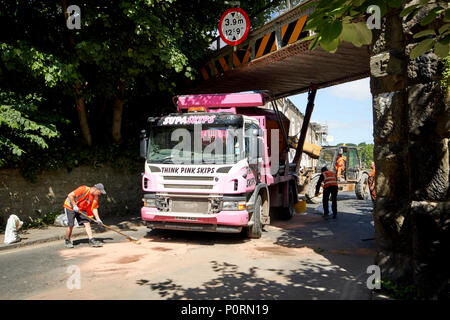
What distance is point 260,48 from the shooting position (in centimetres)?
977

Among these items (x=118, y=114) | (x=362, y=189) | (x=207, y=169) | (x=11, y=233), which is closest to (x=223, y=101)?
(x=207, y=169)

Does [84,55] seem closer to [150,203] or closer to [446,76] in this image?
[150,203]

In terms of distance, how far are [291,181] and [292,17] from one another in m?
5.17

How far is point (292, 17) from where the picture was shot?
862 centimetres

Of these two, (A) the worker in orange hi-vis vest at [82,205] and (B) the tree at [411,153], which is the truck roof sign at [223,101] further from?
(B) the tree at [411,153]

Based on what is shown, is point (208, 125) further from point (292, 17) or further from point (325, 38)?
point (325, 38)

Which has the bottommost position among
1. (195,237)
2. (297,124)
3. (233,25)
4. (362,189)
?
(195,237)

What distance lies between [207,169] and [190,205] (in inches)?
33.4

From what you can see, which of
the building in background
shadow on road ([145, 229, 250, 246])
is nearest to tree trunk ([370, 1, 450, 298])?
shadow on road ([145, 229, 250, 246])

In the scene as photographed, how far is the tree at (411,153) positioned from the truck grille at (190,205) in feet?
11.4

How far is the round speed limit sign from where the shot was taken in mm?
9859

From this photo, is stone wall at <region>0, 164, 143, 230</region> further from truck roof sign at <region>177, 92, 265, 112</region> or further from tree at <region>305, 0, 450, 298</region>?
tree at <region>305, 0, 450, 298</region>

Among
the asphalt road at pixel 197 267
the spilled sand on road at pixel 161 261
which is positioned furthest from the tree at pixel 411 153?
the spilled sand on road at pixel 161 261
